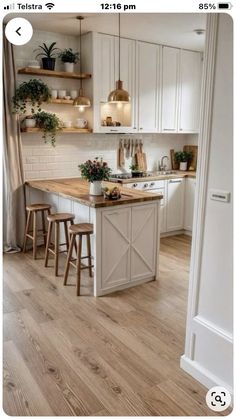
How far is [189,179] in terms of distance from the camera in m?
5.18

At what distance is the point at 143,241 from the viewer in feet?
11.3

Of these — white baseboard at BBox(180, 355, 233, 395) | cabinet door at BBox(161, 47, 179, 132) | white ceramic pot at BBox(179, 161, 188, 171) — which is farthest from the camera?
white ceramic pot at BBox(179, 161, 188, 171)

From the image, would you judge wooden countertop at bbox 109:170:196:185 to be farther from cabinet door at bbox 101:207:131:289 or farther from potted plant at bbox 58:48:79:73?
potted plant at bbox 58:48:79:73

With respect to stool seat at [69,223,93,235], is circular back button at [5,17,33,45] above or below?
above

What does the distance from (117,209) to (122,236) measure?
259 mm

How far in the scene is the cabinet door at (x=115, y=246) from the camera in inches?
125

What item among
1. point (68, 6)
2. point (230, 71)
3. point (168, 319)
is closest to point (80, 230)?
point (168, 319)

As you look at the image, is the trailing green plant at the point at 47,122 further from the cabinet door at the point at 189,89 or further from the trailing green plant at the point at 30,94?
the cabinet door at the point at 189,89

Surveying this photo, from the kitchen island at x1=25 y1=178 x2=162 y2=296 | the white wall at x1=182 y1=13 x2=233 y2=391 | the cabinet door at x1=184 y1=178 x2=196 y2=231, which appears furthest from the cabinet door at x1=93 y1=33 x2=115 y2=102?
the white wall at x1=182 y1=13 x2=233 y2=391

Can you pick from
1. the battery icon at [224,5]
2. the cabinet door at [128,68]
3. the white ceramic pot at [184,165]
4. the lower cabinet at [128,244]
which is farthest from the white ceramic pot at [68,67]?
the battery icon at [224,5]

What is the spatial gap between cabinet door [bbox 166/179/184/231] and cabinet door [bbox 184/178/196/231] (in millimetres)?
57

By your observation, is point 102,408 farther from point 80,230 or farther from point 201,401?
point 80,230

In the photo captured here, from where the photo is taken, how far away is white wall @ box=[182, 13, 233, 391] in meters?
1.79

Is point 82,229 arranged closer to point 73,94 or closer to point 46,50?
point 73,94
